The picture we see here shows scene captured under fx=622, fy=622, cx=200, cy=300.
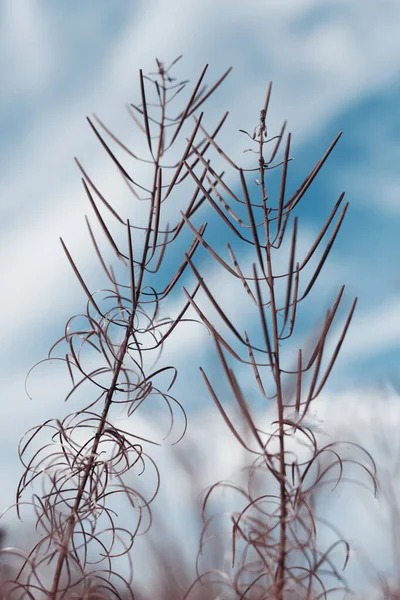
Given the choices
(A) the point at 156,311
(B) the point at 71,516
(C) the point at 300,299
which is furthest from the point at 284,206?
(B) the point at 71,516

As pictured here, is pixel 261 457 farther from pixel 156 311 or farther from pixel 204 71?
pixel 204 71

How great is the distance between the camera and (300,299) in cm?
69

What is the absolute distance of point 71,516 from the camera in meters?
0.69

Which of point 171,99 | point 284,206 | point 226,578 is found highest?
point 171,99

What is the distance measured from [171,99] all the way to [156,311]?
1.05ft

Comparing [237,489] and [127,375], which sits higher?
[127,375]

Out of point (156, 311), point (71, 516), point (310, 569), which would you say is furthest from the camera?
point (156, 311)

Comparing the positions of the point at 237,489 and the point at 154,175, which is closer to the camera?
the point at 237,489

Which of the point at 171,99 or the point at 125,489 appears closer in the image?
the point at 125,489

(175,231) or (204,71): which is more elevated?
(204,71)

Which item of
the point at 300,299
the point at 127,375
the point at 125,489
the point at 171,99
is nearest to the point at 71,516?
the point at 125,489

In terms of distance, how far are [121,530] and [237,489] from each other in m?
0.20

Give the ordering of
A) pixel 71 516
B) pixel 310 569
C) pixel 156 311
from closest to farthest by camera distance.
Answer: pixel 310 569
pixel 71 516
pixel 156 311

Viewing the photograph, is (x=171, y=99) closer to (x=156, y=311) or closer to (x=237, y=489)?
(x=156, y=311)
